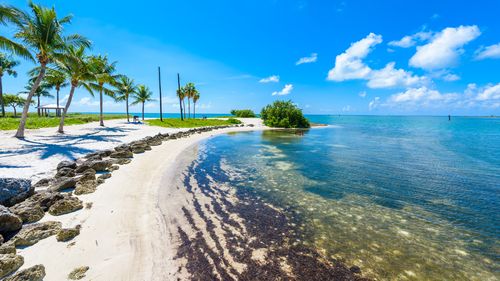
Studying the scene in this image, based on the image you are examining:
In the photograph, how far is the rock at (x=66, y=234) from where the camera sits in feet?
18.7

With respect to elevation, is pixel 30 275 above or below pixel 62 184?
below

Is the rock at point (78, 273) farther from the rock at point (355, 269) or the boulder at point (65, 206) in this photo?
the rock at point (355, 269)

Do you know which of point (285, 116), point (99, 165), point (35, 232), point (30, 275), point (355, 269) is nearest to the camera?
point (30, 275)

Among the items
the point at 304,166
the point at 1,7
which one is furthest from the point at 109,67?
the point at 304,166

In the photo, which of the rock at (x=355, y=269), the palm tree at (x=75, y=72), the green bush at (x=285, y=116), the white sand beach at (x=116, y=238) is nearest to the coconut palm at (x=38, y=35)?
the palm tree at (x=75, y=72)

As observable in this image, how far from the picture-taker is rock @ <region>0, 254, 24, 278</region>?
436 centimetres

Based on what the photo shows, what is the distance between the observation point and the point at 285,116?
60719mm

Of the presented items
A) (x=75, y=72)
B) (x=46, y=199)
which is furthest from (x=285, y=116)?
(x=46, y=199)

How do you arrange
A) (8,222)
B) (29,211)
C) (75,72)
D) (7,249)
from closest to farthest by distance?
(7,249) → (8,222) → (29,211) → (75,72)

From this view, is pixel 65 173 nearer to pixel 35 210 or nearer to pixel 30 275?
pixel 35 210

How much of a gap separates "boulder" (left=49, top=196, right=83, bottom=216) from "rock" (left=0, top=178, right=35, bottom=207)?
152 cm

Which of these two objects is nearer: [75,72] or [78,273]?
[78,273]

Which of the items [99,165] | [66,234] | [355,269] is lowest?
[355,269]

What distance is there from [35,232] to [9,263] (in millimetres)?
1439
